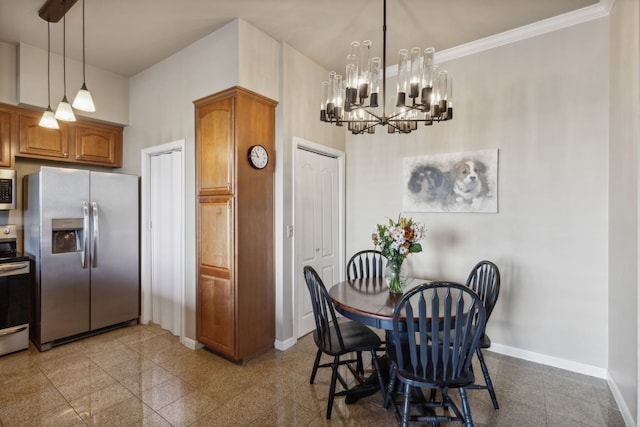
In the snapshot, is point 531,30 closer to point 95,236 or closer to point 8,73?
point 95,236

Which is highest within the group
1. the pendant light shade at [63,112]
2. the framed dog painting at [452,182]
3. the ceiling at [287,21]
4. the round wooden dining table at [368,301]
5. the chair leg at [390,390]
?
the ceiling at [287,21]

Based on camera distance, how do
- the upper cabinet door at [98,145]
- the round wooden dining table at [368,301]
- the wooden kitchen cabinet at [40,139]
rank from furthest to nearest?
1. the upper cabinet door at [98,145]
2. the wooden kitchen cabinet at [40,139]
3. the round wooden dining table at [368,301]

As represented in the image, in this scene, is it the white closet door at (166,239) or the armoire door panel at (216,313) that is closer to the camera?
the armoire door panel at (216,313)

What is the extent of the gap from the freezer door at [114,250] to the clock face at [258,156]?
67.5 inches

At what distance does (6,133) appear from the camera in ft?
10.6

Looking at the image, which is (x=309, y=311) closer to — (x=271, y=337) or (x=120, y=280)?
(x=271, y=337)

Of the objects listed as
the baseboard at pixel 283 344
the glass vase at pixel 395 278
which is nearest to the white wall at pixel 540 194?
the glass vase at pixel 395 278

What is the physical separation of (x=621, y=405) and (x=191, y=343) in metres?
3.45

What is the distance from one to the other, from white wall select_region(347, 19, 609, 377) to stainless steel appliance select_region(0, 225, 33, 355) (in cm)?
395

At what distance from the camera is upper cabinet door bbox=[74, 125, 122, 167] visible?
3.77 meters

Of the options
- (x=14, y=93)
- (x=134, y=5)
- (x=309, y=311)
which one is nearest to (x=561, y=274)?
(x=309, y=311)

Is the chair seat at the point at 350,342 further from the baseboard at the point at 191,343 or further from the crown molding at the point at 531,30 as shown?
the crown molding at the point at 531,30

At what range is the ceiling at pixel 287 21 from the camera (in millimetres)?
2598

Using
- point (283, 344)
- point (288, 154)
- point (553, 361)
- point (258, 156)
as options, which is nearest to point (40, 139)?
point (258, 156)
